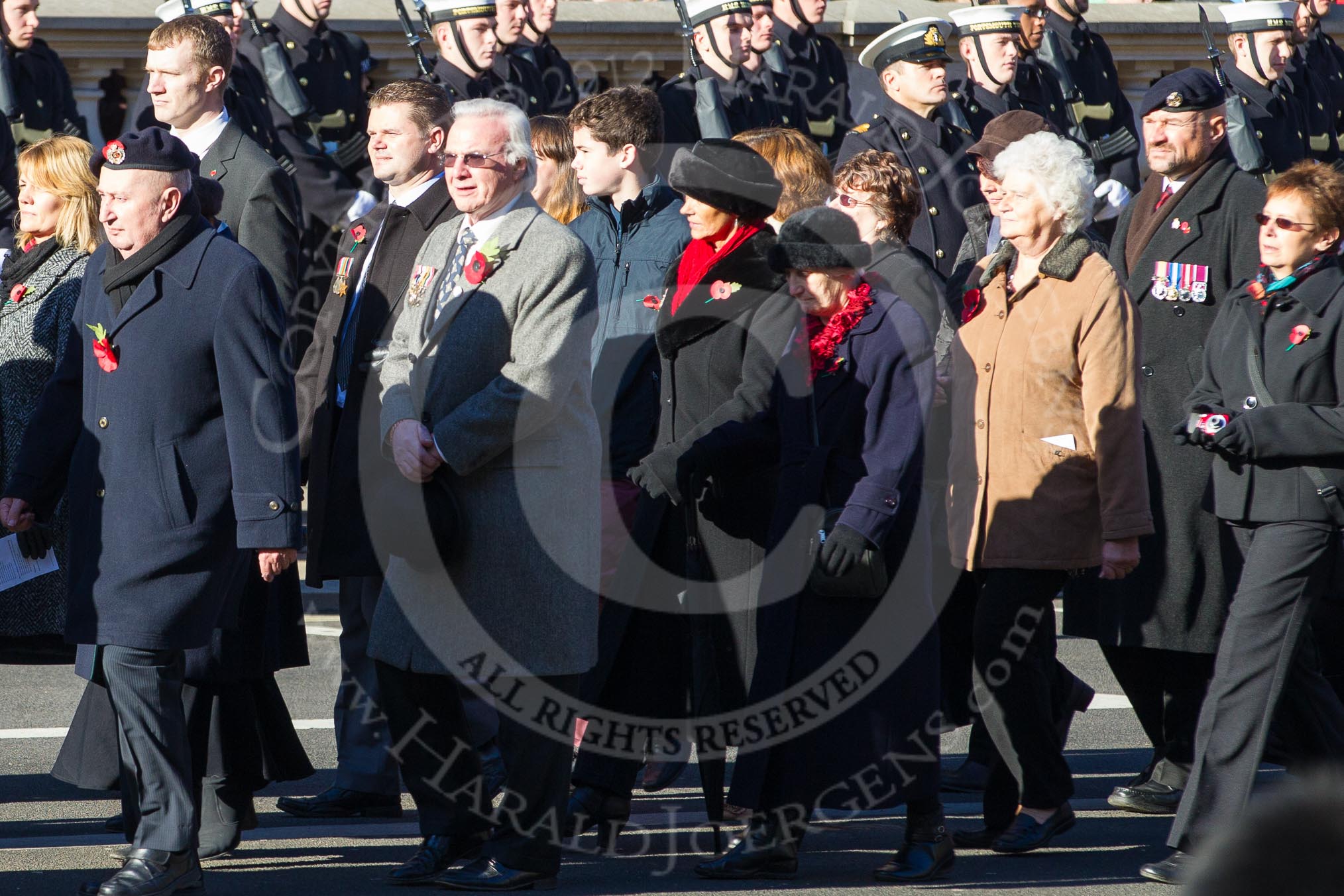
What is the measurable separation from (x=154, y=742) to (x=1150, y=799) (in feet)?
9.10

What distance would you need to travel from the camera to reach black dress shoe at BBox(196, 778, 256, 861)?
496cm

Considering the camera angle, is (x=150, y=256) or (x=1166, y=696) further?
(x=1166, y=696)

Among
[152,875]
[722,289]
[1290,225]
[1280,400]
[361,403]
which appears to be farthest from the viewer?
[361,403]

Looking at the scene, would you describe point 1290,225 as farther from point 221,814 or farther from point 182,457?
point 221,814

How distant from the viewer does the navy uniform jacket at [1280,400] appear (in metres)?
4.52

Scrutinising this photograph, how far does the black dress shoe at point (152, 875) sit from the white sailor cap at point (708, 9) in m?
7.40

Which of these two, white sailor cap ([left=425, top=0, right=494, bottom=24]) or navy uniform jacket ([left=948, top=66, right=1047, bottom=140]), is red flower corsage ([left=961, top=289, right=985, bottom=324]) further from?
white sailor cap ([left=425, top=0, right=494, bottom=24])

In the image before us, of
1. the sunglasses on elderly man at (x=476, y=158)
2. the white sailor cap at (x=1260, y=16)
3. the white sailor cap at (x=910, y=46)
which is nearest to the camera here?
the sunglasses on elderly man at (x=476, y=158)

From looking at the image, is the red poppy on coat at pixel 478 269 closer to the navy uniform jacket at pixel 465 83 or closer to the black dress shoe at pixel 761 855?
the black dress shoe at pixel 761 855

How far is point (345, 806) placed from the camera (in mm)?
5465

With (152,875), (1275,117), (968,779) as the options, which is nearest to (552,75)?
(1275,117)

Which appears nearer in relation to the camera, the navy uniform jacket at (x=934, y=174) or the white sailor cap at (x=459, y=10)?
the navy uniform jacket at (x=934, y=174)

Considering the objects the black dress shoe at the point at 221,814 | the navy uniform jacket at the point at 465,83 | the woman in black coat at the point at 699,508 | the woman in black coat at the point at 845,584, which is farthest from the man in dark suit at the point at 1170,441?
the navy uniform jacket at the point at 465,83

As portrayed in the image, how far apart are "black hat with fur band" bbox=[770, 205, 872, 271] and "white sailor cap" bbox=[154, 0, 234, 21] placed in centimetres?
583
